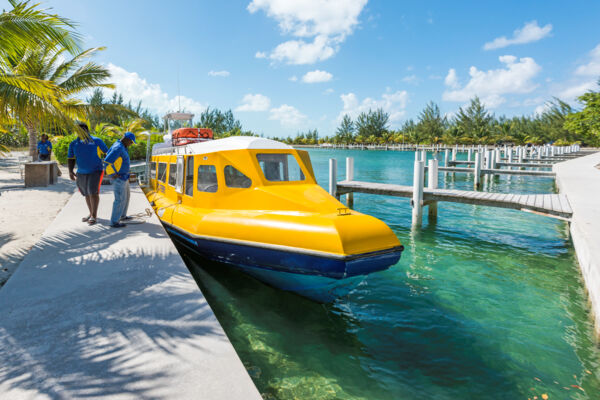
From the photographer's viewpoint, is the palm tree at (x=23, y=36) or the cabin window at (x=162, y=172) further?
the cabin window at (x=162, y=172)

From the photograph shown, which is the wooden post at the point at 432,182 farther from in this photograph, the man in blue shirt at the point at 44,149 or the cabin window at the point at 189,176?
the man in blue shirt at the point at 44,149

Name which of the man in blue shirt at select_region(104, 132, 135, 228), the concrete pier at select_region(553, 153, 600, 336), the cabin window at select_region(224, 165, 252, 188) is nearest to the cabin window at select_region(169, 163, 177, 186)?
the man in blue shirt at select_region(104, 132, 135, 228)

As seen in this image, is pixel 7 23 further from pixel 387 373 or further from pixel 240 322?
pixel 387 373

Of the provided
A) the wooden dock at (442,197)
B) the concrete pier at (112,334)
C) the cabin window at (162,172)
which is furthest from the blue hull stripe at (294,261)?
the wooden dock at (442,197)

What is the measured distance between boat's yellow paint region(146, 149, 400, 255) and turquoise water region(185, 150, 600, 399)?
3.92 feet

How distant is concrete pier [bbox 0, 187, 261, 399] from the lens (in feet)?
7.66

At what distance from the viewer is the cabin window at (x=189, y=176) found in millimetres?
6544

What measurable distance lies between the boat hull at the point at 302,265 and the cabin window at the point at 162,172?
3.18m

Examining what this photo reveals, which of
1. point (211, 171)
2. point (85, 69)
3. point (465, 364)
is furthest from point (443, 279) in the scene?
point (85, 69)

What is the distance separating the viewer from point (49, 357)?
8.56 feet

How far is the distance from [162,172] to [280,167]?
387cm

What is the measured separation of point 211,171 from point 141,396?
4368 mm

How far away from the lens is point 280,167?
604 cm

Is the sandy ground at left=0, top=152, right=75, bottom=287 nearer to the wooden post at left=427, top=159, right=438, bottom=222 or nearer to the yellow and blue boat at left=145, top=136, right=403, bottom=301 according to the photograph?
the yellow and blue boat at left=145, top=136, right=403, bottom=301
